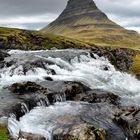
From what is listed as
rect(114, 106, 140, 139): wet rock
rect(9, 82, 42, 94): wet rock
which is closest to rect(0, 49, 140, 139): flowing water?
rect(9, 82, 42, 94): wet rock

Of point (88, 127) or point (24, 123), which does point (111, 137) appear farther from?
point (24, 123)

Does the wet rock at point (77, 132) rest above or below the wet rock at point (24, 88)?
below

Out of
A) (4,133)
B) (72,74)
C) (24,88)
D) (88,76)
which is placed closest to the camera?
(4,133)

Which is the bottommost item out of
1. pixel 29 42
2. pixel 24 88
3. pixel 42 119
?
pixel 42 119

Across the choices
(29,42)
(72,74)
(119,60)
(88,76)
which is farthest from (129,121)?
(29,42)

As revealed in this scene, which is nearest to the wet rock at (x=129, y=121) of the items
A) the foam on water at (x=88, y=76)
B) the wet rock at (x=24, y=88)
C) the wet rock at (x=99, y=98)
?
the wet rock at (x=99, y=98)

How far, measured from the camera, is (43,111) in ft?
148

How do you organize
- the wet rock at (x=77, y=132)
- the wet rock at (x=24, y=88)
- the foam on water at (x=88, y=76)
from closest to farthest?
the wet rock at (x=77, y=132), the wet rock at (x=24, y=88), the foam on water at (x=88, y=76)

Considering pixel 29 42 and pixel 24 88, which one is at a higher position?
pixel 29 42

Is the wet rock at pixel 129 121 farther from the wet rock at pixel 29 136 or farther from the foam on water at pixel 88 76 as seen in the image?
the foam on water at pixel 88 76

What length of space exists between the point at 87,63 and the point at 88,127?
Result: 62192 millimetres

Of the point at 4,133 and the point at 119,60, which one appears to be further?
the point at 119,60

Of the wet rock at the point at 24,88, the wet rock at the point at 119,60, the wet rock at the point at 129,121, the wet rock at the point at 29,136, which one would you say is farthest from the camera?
the wet rock at the point at 119,60

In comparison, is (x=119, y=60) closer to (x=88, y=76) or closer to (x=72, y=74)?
(x=72, y=74)
